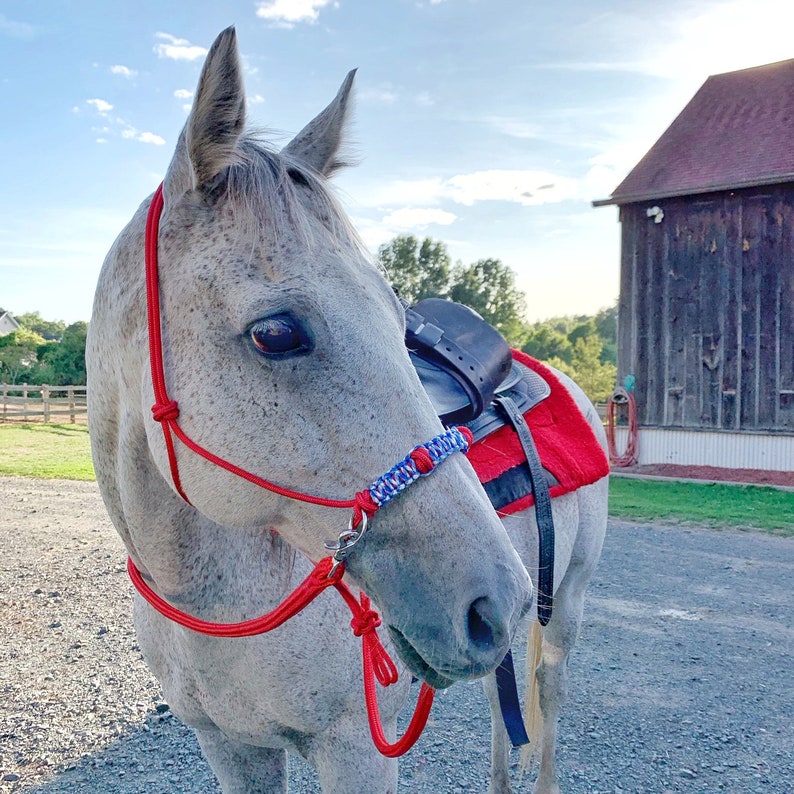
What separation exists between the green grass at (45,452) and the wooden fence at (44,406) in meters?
1.11

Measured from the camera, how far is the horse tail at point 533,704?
2842 mm

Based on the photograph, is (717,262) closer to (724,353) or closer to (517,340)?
(724,353)

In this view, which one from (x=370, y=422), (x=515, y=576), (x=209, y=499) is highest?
(x=370, y=422)

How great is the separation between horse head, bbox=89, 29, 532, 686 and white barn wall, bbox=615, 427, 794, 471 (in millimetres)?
11757

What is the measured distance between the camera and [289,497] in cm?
113

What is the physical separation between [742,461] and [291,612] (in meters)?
11.9

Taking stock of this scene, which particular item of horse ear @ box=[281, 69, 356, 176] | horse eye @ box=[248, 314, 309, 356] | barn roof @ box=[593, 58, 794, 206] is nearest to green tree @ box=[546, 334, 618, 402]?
barn roof @ box=[593, 58, 794, 206]

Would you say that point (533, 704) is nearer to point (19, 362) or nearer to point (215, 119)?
point (215, 119)

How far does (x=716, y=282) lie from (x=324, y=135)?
38.6 ft

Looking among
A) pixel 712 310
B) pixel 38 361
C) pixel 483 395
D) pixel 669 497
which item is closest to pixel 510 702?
pixel 483 395

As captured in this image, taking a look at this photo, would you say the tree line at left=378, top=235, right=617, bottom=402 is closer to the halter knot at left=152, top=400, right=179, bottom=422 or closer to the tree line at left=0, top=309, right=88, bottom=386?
the tree line at left=0, top=309, right=88, bottom=386

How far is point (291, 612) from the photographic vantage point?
1234 mm

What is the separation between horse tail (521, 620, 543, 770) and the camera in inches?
112

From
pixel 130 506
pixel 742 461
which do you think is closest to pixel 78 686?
pixel 130 506
